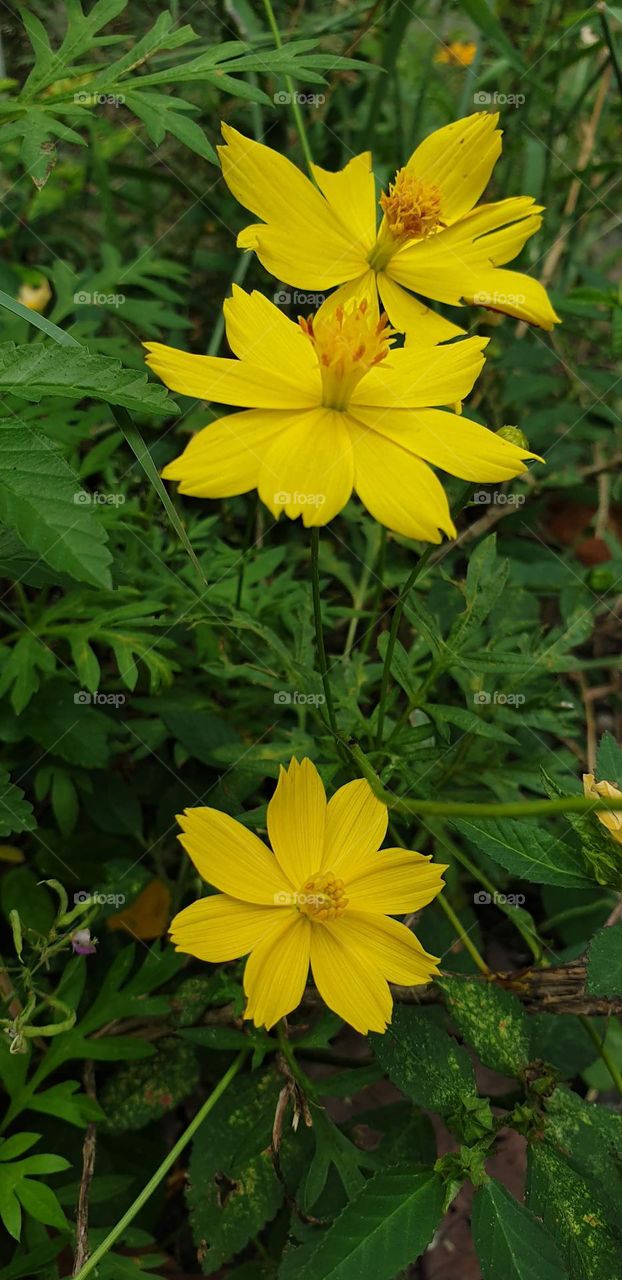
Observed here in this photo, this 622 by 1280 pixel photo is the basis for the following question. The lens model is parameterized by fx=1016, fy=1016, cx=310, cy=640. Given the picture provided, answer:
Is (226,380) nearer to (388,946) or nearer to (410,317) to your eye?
(410,317)

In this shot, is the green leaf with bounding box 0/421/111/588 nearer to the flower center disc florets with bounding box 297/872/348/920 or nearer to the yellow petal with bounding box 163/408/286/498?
the yellow petal with bounding box 163/408/286/498

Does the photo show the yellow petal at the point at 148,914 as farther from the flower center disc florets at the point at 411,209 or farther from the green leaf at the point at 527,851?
the flower center disc florets at the point at 411,209

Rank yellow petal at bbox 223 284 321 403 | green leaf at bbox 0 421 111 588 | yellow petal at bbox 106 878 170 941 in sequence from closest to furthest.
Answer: green leaf at bbox 0 421 111 588 < yellow petal at bbox 223 284 321 403 < yellow petal at bbox 106 878 170 941

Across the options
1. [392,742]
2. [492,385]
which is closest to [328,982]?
[392,742]

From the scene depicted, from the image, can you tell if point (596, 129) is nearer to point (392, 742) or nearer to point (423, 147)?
point (423, 147)

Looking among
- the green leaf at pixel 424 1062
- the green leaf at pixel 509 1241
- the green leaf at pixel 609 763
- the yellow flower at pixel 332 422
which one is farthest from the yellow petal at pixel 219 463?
the green leaf at pixel 509 1241

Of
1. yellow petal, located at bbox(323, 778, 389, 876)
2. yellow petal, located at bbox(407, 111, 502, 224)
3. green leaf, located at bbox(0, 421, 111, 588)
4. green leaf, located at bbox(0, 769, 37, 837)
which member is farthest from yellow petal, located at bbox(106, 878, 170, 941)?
yellow petal, located at bbox(407, 111, 502, 224)
